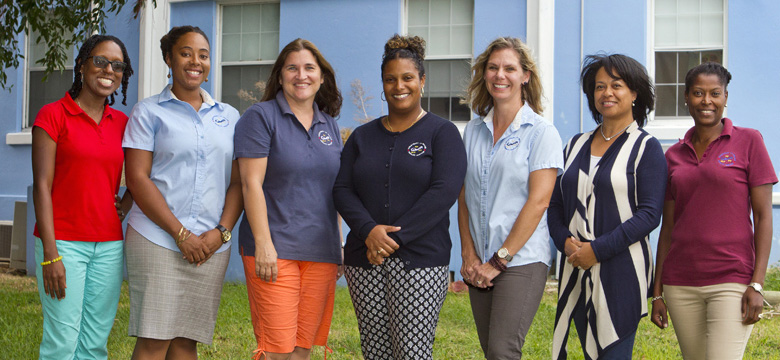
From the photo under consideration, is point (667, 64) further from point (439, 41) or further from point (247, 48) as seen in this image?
point (247, 48)

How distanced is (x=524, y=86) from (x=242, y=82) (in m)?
6.32

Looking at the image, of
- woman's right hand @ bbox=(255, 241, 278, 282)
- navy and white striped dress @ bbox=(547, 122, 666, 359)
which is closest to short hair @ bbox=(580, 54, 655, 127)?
navy and white striped dress @ bbox=(547, 122, 666, 359)

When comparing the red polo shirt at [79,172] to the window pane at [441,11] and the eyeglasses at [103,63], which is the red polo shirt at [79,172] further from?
the window pane at [441,11]

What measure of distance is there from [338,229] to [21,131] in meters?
8.10

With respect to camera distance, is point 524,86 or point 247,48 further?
point 247,48

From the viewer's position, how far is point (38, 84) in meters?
10.3

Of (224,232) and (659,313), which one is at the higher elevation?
(224,232)

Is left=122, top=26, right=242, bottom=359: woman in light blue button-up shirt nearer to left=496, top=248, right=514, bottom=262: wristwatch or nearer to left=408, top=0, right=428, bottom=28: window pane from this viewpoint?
left=496, top=248, right=514, bottom=262: wristwatch

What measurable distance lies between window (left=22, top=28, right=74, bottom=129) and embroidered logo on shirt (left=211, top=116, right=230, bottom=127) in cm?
757

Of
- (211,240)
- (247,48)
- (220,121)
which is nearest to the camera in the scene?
(211,240)

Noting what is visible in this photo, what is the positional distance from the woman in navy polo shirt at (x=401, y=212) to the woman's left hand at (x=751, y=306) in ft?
4.66

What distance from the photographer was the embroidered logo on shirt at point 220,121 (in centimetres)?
369

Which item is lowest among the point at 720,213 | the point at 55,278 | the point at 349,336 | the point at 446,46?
the point at 349,336

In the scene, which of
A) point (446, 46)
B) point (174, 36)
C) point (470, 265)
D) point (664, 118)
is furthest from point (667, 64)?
point (174, 36)
